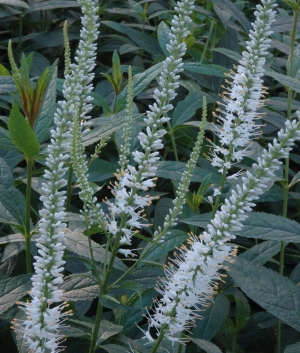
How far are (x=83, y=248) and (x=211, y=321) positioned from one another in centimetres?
73

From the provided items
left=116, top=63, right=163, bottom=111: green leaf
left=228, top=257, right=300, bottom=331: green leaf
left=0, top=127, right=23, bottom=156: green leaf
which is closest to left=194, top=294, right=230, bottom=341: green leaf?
left=228, top=257, right=300, bottom=331: green leaf

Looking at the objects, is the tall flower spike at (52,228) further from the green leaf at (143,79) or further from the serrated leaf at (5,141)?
the green leaf at (143,79)

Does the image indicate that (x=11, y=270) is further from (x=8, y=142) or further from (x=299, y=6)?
(x=299, y=6)

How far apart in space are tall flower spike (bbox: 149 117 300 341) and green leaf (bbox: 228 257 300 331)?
209mm

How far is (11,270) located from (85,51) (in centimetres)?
113

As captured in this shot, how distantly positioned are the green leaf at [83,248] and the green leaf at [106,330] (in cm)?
23

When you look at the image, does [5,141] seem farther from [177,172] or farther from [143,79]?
[177,172]

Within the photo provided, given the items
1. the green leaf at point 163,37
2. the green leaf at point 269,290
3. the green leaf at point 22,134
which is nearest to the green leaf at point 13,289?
the green leaf at point 22,134

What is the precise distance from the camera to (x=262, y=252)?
2553 millimetres

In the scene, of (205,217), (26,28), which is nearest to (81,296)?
(205,217)

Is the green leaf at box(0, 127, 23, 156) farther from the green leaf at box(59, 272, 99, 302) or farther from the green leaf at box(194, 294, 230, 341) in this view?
the green leaf at box(194, 294, 230, 341)

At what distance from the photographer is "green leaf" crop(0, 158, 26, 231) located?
206cm

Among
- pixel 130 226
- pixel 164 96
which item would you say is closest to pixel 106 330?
pixel 130 226

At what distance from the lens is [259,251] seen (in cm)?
256
